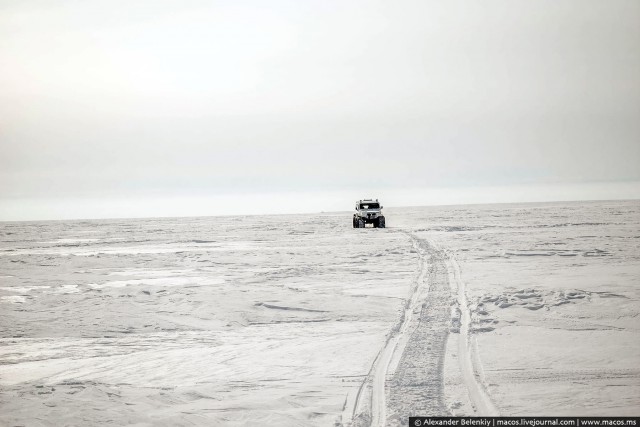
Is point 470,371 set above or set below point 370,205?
below

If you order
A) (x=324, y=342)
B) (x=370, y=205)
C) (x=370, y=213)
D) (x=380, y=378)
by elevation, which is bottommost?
(x=324, y=342)

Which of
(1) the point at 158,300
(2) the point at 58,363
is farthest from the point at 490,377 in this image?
(1) the point at 158,300

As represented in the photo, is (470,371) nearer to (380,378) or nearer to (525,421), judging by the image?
(380,378)

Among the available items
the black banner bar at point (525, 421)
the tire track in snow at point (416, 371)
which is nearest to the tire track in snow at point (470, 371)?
the tire track in snow at point (416, 371)

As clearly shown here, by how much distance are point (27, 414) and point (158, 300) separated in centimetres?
968

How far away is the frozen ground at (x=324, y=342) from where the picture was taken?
809 cm

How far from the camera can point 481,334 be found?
38.9 feet

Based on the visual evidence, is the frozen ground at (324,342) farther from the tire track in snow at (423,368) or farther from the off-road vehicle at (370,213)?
the off-road vehicle at (370,213)

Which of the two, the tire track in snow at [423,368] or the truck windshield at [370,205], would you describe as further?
the truck windshield at [370,205]

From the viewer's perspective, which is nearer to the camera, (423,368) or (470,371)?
(470,371)

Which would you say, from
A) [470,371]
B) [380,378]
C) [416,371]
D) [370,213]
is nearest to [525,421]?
[470,371]

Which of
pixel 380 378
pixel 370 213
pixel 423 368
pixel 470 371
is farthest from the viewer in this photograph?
pixel 370 213

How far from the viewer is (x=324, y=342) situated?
12109 mm

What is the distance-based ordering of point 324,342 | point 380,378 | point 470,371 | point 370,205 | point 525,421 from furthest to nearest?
point 370,205 → point 324,342 → point 470,371 → point 380,378 → point 525,421
